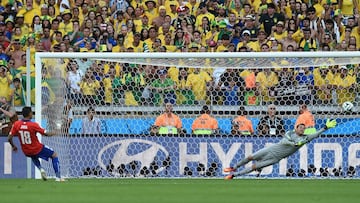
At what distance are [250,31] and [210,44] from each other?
1.05m

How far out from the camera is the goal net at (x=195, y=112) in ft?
68.4

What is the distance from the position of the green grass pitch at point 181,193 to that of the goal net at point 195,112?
2.81 m

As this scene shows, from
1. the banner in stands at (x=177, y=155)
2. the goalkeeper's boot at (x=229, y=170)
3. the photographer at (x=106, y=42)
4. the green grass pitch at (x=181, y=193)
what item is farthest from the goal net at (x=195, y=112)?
the photographer at (x=106, y=42)

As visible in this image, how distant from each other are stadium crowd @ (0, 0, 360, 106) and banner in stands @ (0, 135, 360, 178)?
2.78ft

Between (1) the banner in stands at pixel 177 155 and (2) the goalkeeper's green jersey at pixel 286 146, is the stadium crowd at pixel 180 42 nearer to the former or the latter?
(1) the banner in stands at pixel 177 155

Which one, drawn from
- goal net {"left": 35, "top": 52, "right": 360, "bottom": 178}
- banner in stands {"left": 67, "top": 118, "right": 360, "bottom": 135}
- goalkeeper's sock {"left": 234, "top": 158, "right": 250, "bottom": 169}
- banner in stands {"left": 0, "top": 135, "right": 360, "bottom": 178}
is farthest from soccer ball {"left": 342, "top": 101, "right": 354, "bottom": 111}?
goalkeeper's sock {"left": 234, "top": 158, "right": 250, "bottom": 169}

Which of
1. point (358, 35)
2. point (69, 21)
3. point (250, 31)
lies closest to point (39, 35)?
point (69, 21)

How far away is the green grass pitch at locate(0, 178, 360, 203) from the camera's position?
1324 centimetres

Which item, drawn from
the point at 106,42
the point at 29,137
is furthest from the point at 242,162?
the point at 106,42

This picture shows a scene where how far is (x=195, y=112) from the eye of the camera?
21.0 metres

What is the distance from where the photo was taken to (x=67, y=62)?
21.8 metres

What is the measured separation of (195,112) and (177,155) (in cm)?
101

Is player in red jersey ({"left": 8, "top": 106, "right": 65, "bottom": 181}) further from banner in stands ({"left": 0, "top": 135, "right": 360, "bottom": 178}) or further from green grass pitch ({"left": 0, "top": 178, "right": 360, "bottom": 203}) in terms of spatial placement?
banner in stands ({"left": 0, "top": 135, "right": 360, "bottom": 178})

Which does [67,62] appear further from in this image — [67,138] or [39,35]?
[39,35]
